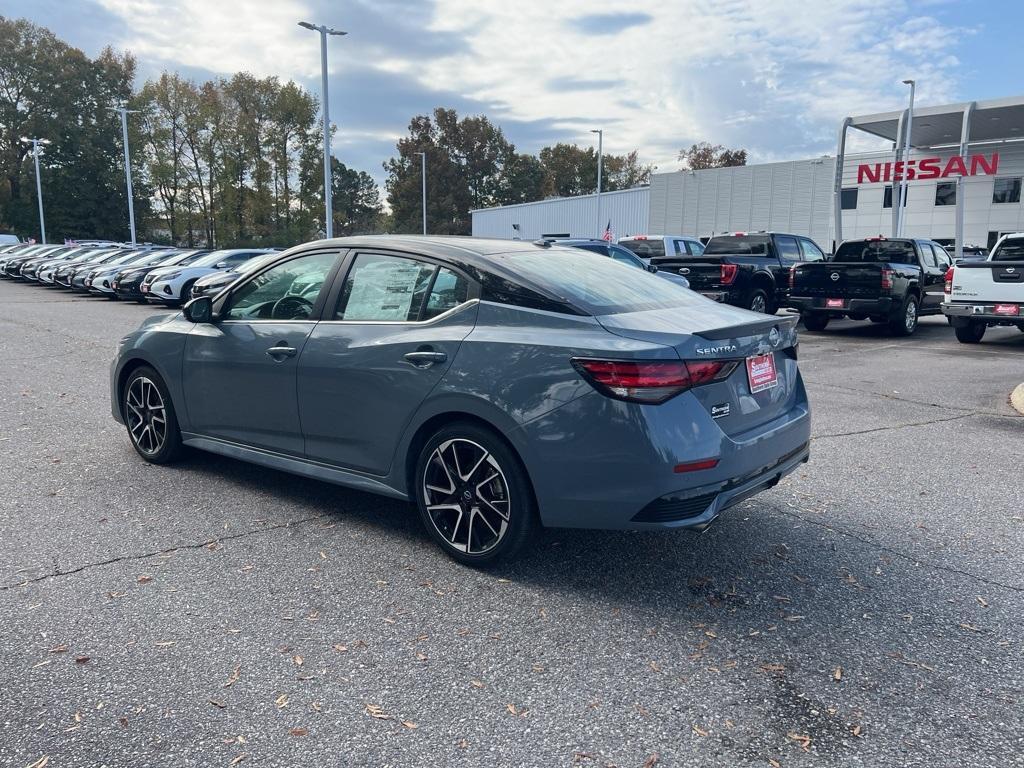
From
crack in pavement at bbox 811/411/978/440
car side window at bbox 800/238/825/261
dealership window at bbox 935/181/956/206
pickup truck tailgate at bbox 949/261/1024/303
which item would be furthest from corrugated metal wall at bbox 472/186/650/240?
crack in pavement at bbox 811/411/978/440

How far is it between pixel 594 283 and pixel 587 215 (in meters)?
48.3

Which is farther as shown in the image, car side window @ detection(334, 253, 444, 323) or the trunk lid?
car side window @ detection(334, 253, 444, 323)

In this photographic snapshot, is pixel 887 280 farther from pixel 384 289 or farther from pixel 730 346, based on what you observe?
pixel 384 289

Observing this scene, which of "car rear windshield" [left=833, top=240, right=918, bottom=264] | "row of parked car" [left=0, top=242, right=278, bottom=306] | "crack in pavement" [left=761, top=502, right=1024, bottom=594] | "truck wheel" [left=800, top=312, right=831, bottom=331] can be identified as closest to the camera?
"crack in pavement" [left=761, top=502, right=1024, bottom=594]

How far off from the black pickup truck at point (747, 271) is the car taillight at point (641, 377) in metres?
13.4

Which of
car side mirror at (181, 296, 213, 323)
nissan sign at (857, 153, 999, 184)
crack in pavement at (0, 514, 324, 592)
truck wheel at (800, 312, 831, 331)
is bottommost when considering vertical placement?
crack in pavement at (0, 514, 324, 592)

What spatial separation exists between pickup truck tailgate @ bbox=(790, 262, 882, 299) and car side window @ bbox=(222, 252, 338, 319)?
1249 cm

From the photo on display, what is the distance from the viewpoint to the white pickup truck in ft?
41.8

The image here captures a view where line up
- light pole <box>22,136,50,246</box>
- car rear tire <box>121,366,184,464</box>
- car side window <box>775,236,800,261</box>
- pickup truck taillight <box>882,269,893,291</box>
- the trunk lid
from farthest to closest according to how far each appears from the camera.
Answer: light pole <box>22,136,50,246</box> → car side window <box>775,236,800,261</box> → pickup truck taillight <box>882,269,893,291</box> → car rear tire <box>121,366,184,464</box> → the trunk lid

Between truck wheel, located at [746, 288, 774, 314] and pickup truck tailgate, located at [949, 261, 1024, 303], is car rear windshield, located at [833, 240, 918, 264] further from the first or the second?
pickup truck tailgate, located at [949, 261, 1024, 303]

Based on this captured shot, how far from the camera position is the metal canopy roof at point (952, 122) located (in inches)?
1181

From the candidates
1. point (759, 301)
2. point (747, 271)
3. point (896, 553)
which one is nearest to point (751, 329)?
point (896, 553)

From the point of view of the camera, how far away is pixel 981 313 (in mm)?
13117

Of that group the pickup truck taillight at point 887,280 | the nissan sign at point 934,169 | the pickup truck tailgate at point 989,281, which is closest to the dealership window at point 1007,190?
the nissan sign at point 934,169
